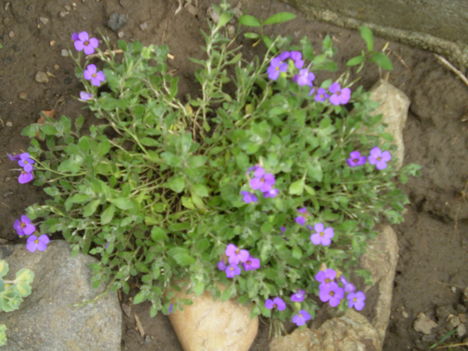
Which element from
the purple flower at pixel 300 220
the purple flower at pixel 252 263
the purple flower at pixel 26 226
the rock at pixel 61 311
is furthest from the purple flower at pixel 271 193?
the purple flower at pixel 26 226

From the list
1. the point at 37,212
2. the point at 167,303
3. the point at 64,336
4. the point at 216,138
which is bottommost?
the point at 64,336

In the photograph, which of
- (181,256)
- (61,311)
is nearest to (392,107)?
(181,256)

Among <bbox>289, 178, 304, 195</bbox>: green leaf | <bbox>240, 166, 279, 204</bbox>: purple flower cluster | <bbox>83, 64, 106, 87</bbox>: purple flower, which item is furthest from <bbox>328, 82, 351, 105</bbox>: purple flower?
<bbox>83, 64, 106, 87</bbox>: purple flower

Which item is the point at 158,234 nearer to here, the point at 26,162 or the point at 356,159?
the point at 26,162

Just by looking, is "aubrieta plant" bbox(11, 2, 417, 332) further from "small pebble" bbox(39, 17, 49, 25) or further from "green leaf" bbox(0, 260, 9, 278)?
"small pebble" bbox(39, 17, 49, 25)

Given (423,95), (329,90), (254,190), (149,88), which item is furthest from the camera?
(423,95)

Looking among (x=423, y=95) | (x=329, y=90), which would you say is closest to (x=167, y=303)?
(x=329, y=90)

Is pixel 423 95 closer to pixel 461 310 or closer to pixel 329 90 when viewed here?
pixel 329 90
